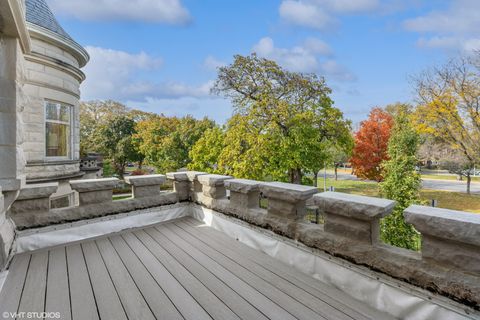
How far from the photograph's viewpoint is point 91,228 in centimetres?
273

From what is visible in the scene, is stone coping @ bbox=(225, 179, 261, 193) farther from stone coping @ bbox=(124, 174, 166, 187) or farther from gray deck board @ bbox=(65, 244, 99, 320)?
gray deck board @ bbox=(65, 244, 99, 320)

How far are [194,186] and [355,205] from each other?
241cm

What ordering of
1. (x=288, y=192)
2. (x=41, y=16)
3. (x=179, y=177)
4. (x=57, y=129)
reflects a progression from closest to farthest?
(x=288, y=192)
(x=179, y=177)
(x=41, y=16)
(x=57, y=129)

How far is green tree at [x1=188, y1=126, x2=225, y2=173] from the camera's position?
38.9 feet

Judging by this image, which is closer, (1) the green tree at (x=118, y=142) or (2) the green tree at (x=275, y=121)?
(2) the green tree at (x=275, y=121)

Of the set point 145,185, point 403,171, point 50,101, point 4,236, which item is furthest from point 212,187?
point 403,171

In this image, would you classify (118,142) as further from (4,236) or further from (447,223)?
(447,223)

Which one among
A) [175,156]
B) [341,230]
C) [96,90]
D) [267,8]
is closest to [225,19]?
[267,8]

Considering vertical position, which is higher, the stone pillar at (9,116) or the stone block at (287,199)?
the stone pillar at (9,116)

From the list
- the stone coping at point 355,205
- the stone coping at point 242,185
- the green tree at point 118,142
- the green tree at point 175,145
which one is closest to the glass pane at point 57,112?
the stone coping at point 242,185

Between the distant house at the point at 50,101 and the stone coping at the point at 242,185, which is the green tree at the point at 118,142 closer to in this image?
the distant house at the point at 50,101

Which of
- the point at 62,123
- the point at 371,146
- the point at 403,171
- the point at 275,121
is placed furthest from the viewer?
the point at 371,146

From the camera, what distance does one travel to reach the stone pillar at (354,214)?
166 cm

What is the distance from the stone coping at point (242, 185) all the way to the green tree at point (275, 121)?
6.71 m
